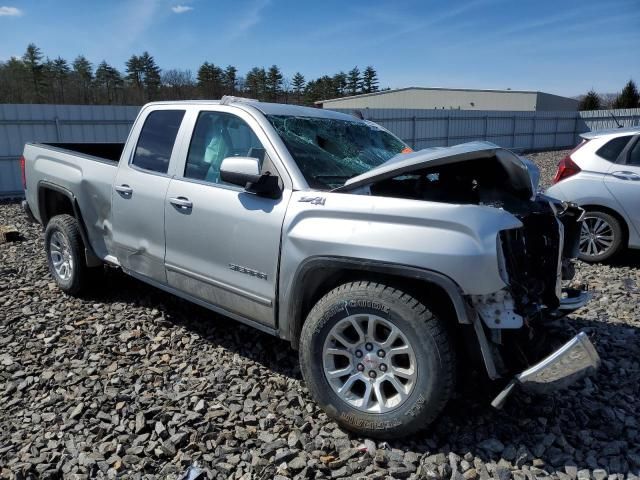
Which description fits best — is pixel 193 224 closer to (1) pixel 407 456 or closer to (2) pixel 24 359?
(2) pixel 24 359

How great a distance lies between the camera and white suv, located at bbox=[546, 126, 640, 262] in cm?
598

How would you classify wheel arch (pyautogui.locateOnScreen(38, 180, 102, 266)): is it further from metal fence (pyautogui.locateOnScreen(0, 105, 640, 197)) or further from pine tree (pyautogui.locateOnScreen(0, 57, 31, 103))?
pine tree (pyautogui.locateOnScreen(0, 57, 31, 103))

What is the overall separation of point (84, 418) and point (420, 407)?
2.02 m

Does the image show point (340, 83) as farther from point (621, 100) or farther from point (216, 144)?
point (216, 144)

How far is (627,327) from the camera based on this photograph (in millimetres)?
4359

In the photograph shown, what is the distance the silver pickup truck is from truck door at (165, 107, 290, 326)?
0.01m

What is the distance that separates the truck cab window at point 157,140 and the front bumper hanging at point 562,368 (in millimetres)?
2924

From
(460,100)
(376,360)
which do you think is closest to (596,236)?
(376,360)

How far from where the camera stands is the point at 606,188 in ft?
20.0

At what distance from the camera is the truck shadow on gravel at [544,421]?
271cm

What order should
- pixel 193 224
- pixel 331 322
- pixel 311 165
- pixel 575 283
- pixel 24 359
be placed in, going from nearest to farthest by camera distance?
pixel 331 322 < pixel 311 165 < pixel 193 224 < pixel 24 359 < pixel 575 283

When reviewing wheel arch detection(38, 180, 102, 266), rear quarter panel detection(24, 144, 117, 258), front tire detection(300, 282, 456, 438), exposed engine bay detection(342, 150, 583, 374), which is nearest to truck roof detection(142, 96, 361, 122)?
rear quarter panel detection(24, 144, 117, 258)

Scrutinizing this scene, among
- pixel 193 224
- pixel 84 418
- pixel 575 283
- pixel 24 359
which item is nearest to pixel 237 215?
pixel 193 224

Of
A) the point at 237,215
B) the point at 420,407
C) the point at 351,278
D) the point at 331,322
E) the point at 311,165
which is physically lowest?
the point at 420,407
